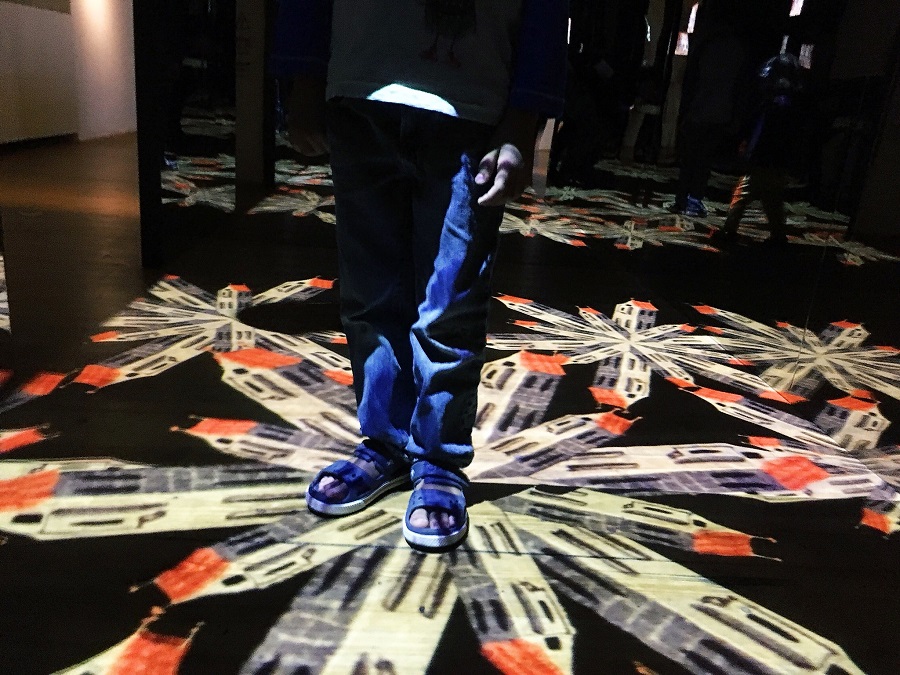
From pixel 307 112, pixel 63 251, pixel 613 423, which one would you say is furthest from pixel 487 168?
pixel 63 251

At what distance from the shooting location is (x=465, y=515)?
2.62 ft

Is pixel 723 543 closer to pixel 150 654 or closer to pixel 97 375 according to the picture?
pixel 150 654

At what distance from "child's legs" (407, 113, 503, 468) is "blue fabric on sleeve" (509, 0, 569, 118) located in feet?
0.19

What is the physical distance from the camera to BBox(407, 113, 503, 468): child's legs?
701 mm

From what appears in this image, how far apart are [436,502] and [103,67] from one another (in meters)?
4.73

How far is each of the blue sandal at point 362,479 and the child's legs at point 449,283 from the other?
57mm

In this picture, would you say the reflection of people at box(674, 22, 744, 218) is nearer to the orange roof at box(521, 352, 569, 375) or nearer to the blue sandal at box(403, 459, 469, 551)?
the orange roof at box(521, 352, 569, 375)

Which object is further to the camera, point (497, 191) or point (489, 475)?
point (489, 475)

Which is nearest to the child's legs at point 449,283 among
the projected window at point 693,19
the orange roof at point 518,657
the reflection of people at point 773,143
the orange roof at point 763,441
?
the orange roof at point 518,657

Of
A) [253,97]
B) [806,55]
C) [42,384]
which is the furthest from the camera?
[253,97]

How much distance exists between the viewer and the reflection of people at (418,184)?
675 millimetres

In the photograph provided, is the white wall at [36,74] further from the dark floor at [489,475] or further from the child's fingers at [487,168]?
the child's fingers at [487,168]

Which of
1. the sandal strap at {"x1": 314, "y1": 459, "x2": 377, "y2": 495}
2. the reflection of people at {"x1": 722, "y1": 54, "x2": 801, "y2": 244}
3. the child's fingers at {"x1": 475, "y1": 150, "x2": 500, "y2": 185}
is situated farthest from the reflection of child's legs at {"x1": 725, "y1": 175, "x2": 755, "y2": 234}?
the sandal strap at {"x1": 314, "y1": 459, "x2": 377, "y2": 495}

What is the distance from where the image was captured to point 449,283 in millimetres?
736
